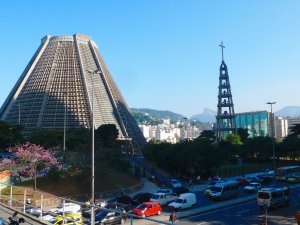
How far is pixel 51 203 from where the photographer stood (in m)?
33.5

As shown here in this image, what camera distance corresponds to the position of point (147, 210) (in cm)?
2842

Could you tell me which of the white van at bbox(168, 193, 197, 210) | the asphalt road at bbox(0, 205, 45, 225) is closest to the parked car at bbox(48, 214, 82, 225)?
the asphalt road at bbox(0, 205, 45, 225)

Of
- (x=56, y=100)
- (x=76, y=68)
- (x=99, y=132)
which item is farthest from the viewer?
(x=76, y=68)

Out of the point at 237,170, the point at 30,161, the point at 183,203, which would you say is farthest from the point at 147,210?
the point at 237,170

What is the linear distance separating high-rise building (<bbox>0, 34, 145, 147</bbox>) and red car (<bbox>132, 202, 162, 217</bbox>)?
179 feet

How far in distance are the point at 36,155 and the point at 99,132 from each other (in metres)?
33.1

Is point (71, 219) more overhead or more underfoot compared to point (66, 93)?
more underfoot

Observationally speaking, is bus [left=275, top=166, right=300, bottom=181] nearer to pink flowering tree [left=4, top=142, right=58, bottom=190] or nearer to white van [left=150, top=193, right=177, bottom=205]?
white van [left=150, top=193, right=177, bottom=205]

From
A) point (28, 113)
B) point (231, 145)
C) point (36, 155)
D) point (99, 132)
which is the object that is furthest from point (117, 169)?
point (28, 113)

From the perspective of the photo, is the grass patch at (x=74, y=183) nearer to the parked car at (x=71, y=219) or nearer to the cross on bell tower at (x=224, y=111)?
the parked car at (x=71, y=219)

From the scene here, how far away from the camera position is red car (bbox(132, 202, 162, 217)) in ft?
92.0

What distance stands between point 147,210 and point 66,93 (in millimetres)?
64662

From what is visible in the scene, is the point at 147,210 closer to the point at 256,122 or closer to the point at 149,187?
the point at 149,187

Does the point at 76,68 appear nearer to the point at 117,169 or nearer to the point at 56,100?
the point at 56,100
